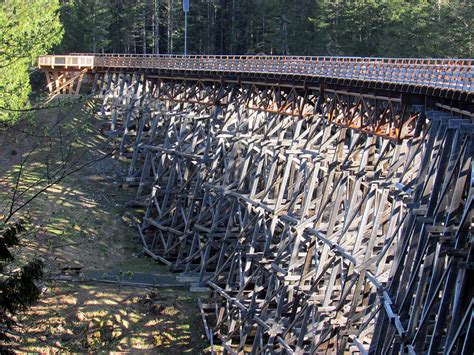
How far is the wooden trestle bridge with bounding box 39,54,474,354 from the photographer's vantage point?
1190 centimetres

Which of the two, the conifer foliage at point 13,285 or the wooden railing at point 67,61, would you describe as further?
the wooden railing at point 67,61

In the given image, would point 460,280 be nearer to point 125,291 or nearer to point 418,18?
Result: point 125,291

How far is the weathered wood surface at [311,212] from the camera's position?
1173 cm

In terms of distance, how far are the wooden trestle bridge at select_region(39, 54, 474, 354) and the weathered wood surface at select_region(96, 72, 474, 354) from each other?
5 cm

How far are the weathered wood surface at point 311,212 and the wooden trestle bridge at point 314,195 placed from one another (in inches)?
1.8

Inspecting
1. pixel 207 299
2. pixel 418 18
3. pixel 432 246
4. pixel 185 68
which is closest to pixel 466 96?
pixel 432 246

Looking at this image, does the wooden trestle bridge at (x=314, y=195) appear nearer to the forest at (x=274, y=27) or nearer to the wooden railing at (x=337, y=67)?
the wooden railing at (x=337, y=67)

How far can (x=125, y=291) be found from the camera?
82.8ft

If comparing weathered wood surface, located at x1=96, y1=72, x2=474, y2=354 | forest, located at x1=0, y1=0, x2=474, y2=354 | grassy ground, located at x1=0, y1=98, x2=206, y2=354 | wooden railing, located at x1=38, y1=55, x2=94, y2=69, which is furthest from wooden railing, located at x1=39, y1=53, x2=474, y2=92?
grassy ground, located at x1=0, y1=98, x2=206, y2=354

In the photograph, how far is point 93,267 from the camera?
27141 mm

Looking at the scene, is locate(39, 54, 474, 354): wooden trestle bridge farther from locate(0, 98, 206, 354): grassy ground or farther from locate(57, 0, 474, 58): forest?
locate(57, 0, 474, 58): forest

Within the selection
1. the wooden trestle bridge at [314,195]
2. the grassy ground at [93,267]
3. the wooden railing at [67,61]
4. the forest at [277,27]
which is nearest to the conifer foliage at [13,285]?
the wooden trestle bridge at [314,195]

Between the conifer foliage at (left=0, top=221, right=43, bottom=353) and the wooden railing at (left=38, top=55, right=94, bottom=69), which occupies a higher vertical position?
the conifer foliage at (left=0, top=221, right=43, bottom=353)

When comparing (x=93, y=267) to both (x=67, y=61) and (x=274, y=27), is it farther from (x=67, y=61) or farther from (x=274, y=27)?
(x=274, y=27)
